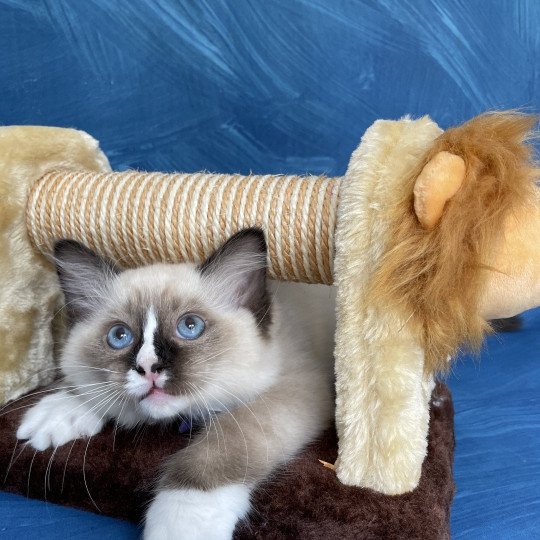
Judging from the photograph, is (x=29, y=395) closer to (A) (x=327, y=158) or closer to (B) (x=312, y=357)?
(B) (x=312, y=357)

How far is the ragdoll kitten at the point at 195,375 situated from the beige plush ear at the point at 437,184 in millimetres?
302

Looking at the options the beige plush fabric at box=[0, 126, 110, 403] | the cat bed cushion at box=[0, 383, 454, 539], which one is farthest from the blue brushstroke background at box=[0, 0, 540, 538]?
the cat bed cushion at box=[0, 383, 454, 539]

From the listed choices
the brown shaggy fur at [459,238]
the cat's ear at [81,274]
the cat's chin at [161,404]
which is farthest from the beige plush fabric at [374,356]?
the cat's ear at [81,274]

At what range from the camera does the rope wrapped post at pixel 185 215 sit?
1335 mm

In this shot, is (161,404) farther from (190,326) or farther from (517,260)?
(517,260)

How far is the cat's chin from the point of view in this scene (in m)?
1.14

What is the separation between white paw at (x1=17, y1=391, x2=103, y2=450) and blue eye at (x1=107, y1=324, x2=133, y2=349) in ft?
0.59

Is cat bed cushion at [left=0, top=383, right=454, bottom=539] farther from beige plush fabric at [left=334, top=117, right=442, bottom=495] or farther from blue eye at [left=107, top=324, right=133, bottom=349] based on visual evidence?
blue eye at [left=107, top=324, right=133, bottom=349]

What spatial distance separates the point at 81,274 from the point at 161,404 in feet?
1.05

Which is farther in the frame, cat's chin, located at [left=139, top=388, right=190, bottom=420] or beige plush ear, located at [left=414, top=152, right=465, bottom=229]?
cat's chin, located at [left=139, top=388, right=190, bottom=420]

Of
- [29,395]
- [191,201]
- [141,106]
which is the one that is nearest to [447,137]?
[191,201]

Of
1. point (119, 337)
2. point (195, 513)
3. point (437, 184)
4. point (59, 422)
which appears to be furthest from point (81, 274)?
point (437, 184)

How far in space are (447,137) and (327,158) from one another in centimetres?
103

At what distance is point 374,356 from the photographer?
1.12 meters
